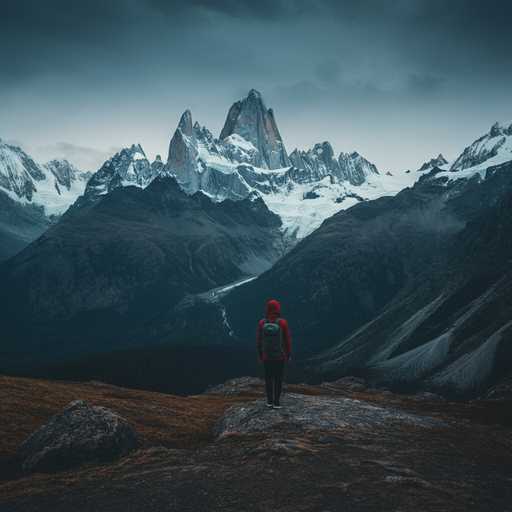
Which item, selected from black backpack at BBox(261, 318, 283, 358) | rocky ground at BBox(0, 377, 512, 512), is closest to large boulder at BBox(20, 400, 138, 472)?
rocky ground at BBox(0, 377, 512, 512)

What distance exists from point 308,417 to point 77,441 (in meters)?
15.3

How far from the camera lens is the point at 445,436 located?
29109 millimetres

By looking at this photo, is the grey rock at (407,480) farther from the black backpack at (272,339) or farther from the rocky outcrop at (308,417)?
the black backpack at (272,339)

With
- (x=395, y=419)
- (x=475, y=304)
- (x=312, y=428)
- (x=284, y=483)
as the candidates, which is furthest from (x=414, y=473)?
(x=475, y=304)

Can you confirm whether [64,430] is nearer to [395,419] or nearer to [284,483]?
[284,483]

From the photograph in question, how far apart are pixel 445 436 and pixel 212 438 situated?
1714cm

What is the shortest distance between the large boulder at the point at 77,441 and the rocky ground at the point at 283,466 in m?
0.76

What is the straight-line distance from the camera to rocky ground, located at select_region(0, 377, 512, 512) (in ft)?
54.2

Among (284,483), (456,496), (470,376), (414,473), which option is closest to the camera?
(456,496)

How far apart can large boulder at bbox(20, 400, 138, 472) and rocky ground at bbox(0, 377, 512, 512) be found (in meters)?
0.76

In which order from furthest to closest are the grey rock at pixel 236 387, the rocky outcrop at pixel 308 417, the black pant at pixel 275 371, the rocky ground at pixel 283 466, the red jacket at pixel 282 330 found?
1. the grey rock at pixel 236 387
2. the rocky outcrop at pixel 308 417
3. the black pant at pixel 275 371
4. the red jacket at pixel 282 330
5. the rocky ground at pixel 283 466

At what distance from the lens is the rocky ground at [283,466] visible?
54.2 feet

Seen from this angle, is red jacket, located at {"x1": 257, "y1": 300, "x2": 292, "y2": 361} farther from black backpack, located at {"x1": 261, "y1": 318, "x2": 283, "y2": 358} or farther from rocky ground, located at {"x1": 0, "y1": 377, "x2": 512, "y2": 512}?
rocky ground, located at {"x1": 0, "y1": 377, "x2": 512, "y2": 512}

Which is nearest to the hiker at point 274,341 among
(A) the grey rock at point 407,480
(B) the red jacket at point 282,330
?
(B) the red jacket at point 282,330
